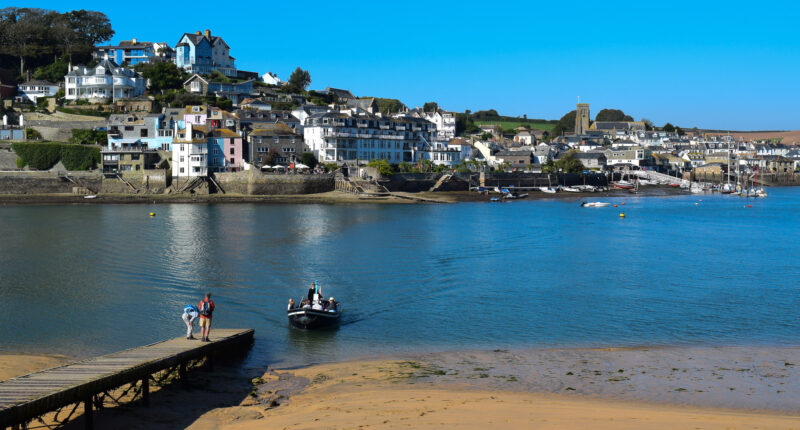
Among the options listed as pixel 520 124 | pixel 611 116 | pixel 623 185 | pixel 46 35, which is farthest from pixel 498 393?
pixel 611 116

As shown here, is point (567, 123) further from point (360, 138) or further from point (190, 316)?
point (190, 316)

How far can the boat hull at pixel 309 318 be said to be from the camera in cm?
1978

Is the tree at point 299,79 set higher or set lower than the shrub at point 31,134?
higher

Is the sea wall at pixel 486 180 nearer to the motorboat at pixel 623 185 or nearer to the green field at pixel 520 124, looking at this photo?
the motorboat at pixel 623 185

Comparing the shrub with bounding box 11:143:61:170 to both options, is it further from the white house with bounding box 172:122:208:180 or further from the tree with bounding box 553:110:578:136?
the tree with bounding box 553:110:578:136

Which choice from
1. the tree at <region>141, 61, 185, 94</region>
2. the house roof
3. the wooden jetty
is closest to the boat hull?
the wooden jetty

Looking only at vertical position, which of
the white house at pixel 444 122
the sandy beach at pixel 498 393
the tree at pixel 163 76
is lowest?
the sandy beach at pixel 498 393

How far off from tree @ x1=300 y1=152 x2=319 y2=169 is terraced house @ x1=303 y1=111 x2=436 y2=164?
10.4 ft

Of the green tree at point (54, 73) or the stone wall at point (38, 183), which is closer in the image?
the stone wall at point (38, 183)

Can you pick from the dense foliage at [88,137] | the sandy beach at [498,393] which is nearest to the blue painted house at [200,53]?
the dense foliage at [88,137]

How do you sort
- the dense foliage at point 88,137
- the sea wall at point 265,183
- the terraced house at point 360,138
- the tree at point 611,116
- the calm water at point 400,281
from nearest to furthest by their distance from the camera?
1. the calm water at point 400,281
2. the sea wall at point 265,183
3. the dense foliage at point 88,137
4. the terraced house at point 360,138
5. the tree at point 611,116

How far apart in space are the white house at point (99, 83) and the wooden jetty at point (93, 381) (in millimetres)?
80041

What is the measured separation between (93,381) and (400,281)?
16311mm

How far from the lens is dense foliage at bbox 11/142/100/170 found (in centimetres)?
7144
